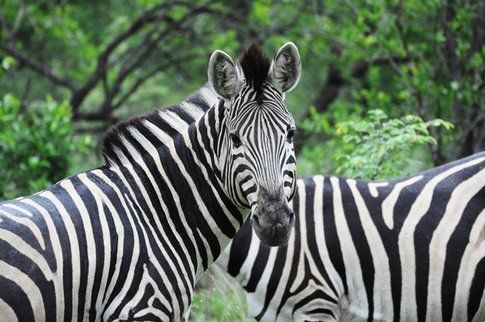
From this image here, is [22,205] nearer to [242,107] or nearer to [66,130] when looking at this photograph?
[242,107]

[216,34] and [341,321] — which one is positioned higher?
[216,34]

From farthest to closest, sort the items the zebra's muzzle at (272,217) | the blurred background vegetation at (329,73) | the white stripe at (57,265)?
the blurred background vegetation at (329,73) < the zebra's muzzle at (272,217) < the white stripe at (57,265)

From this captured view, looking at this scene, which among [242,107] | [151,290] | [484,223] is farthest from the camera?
[484,223]

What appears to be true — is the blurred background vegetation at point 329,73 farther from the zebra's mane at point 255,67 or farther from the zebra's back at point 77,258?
the zebra's back at point 77,258

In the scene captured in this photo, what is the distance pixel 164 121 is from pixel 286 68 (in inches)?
35.3

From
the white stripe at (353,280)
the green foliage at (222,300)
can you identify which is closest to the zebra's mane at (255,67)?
the white stripe at (353,280)

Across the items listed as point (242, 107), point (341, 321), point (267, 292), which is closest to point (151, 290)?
point (242, 107)

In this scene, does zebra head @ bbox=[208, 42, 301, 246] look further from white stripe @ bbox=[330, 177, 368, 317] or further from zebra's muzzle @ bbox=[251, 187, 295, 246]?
white stripe @ bbox=[330, 177, 368, 317]

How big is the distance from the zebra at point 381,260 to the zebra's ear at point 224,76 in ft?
5.13

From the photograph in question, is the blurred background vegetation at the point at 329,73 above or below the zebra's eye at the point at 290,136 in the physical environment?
above

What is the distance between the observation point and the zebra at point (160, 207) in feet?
13.1

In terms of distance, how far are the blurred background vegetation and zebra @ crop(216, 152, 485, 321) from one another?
1.22 m

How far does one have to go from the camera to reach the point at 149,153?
467 cm

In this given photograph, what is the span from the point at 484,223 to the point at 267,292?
177 cm
